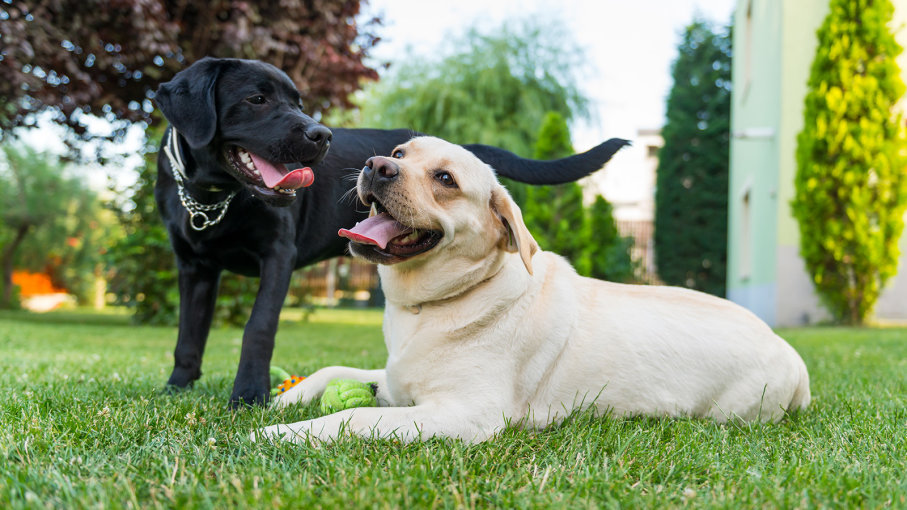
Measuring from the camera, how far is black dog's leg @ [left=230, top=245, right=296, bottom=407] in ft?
8.98

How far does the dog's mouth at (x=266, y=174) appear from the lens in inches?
108

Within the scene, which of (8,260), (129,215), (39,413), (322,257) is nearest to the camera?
(39,413)

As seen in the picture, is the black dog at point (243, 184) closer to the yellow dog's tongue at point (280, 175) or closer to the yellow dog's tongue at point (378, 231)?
the yellow dog's tongue at point (280, 175)

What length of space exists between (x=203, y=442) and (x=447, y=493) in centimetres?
84

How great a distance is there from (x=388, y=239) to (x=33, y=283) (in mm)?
23997

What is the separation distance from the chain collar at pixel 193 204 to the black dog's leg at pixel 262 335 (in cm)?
29

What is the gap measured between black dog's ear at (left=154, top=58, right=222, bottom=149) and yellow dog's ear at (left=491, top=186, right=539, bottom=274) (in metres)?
1.25

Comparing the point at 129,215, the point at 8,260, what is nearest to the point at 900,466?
the point at 129,215

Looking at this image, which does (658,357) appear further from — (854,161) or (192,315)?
(854,161)

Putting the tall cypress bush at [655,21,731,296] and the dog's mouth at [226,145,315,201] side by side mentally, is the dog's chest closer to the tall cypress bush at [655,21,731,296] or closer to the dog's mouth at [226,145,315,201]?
the dog's mouth at [226,145,315,201]

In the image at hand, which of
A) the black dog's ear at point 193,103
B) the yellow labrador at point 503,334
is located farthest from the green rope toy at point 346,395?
the black dog's ear at point 193,103

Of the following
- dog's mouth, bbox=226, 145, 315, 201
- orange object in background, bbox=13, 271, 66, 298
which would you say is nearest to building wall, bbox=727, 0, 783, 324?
dog's mouth, bbox=226, 145, 315, 201

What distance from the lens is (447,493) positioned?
153 cm

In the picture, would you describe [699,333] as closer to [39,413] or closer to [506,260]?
[506,260]
